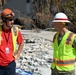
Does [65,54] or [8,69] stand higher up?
[65,54]

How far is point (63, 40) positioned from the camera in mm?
4500

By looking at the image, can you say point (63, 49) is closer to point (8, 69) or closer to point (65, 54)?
point (65, 54)

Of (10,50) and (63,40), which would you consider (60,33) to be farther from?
(10,50)

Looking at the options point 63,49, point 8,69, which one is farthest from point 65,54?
point 8,69

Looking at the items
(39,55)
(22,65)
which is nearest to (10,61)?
(22,65)

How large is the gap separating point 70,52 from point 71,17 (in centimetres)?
1207

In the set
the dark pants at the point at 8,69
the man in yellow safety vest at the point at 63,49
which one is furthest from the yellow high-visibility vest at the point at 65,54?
the dark pants at the point at 8,69

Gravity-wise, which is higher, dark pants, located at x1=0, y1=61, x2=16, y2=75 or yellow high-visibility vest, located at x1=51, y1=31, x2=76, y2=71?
yellow high-visibility vest, located at x1=51, y1=31, x2=76, y2=71

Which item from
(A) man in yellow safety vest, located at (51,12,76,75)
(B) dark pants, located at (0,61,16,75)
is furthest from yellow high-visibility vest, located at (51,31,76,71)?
(B) dark pants, located at (0,61,16,75)

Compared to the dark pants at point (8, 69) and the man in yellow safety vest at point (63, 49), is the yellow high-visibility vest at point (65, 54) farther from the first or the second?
the dark pants at point (8, 69)

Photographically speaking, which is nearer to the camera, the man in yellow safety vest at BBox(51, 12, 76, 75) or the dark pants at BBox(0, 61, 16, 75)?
the man in yellow safety vest at BBox(51, 12, 76, 75)

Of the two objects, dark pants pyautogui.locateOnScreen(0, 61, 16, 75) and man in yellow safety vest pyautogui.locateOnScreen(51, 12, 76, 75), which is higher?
man in yellow safety vest pyautogui.locateOnScreen(51, 12, 76, 75)

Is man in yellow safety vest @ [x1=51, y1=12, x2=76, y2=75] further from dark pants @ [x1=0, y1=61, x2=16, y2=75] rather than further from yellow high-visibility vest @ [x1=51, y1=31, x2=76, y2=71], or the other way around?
dark pants @ [x1=0, y1=61, x2=16, y2=75]

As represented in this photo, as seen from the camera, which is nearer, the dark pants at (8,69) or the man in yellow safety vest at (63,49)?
the man in yellow safety vest at (63,49)
